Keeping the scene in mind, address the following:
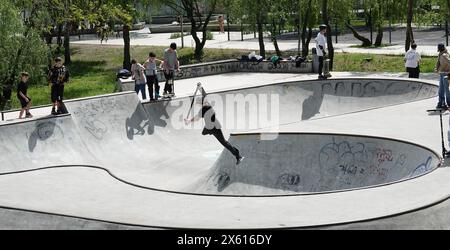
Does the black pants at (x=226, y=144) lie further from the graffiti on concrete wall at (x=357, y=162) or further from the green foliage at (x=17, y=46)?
the green foliage at (x=17, y=46)

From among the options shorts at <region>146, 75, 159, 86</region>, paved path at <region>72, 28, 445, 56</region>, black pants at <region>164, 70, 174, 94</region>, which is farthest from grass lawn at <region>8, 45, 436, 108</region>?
shorts at <region>146, 75, 159, 86</region>

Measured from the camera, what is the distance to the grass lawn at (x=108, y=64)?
27.6 meters

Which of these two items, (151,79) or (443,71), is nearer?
(443,71)

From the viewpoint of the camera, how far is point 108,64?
3800 centimetres

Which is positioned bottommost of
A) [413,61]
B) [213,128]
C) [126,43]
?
[213,128]

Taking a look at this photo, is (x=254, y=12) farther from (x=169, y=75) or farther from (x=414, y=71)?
(x=169, y=75)

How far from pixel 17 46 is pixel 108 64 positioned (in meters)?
13.4

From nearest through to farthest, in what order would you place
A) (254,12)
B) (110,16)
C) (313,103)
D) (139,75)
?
(139,75)
(313,103)
(110,16)
(254,12)

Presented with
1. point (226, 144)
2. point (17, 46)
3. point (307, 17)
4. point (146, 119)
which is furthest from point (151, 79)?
point (307, 17)

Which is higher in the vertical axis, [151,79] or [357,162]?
[151,79]

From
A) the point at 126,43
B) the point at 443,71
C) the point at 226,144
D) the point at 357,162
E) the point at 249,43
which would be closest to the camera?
the point at 357,162

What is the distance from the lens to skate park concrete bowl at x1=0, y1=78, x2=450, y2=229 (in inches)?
366

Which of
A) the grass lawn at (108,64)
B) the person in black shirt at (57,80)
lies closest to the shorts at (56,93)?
the person in black shirt at (57,80)

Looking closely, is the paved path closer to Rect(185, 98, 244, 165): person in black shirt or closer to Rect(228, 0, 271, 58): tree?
Rect(228, 0, 271, 58): tree
